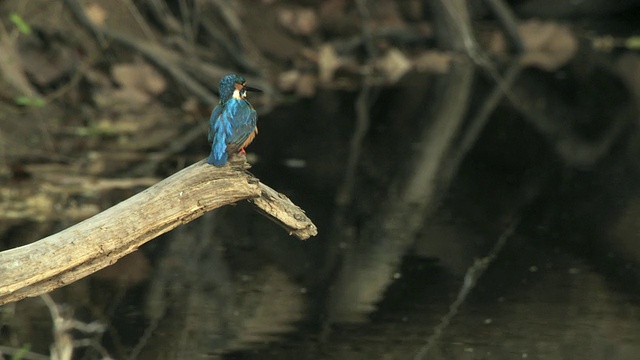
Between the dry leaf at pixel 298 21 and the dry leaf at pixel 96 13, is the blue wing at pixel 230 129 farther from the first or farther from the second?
the dry leaf at pixel 298 21

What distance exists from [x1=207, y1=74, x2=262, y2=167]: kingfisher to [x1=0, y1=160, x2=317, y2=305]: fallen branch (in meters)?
0.06

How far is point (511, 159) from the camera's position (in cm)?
797

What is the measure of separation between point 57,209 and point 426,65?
6965 millimetres

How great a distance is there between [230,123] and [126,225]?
0.42 m

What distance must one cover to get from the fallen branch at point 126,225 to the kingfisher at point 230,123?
0.19 ft

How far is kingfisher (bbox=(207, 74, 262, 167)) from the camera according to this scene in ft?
10.5

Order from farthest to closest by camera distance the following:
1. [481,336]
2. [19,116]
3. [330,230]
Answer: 1. [19,116]
2. [330,230]
3. [481,336]

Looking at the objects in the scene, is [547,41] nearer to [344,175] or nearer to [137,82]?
[137,82]

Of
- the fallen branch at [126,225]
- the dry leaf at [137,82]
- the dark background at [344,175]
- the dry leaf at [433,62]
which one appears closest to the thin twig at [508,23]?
the dark background at [344,175]

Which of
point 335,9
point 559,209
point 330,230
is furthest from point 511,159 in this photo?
point 335,9

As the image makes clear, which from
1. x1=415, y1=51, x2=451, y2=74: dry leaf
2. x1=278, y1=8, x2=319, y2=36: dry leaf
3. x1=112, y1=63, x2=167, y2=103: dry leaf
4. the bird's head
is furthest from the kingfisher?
x1=415, y1=51, x2=451, y2=74: dry leaf

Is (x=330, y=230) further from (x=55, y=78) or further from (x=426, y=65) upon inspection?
(x=426, y=65)

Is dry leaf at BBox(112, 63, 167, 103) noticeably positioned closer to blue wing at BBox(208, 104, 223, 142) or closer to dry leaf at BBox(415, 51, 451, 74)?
dry leaf at BBox(415, 51, 451, 74)

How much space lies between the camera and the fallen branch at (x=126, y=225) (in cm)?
303
